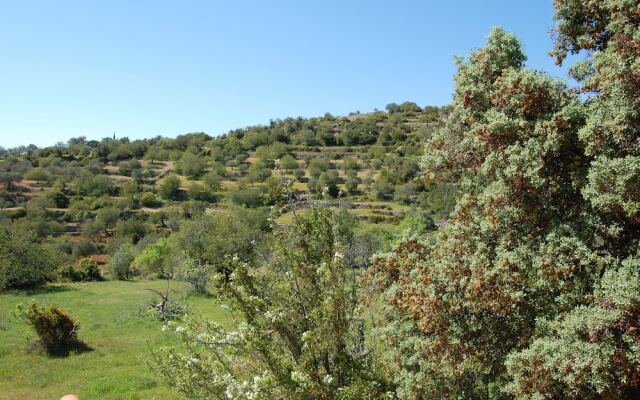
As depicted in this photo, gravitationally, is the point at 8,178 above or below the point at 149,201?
above

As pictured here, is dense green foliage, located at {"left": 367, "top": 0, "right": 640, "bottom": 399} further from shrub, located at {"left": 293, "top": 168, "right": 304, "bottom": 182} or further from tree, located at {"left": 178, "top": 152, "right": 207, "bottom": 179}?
tree, located at {"left": 178, "top": 152, "right": 207, "bottom": 179}

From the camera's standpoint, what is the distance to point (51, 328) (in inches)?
932

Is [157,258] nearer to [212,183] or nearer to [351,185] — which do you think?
[351,185]

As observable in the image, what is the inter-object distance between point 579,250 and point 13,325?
31868mm

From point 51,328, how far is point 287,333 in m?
20.8

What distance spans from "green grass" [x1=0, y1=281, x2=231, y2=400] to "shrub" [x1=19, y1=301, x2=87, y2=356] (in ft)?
2.22

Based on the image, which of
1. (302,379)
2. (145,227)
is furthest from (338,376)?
(145,227)

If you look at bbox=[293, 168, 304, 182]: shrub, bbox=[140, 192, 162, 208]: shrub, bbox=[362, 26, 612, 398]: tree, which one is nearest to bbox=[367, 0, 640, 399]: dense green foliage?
bbox=[362, 26, 612, 398]: tree

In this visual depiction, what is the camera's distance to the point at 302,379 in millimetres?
6266

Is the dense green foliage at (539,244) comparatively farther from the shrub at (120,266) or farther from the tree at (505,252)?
the shrub at (120,266)

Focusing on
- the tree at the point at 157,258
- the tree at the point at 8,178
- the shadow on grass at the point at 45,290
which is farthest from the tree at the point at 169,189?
the shadow on grass at the point at 45,290

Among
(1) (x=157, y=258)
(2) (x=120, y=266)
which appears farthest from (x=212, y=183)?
(1) (x=157, y=258)

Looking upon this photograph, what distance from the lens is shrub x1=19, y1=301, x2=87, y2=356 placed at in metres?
23.4

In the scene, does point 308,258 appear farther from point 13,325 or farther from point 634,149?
point 13,325
